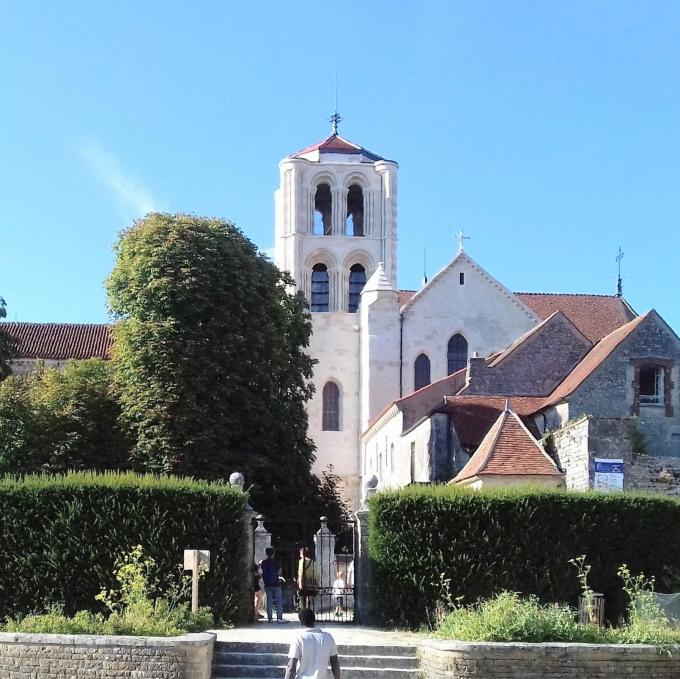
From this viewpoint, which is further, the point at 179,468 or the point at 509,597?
the point at 179,468

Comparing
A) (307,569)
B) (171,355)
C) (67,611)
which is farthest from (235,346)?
(67,611)

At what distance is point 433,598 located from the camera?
22.7 metres

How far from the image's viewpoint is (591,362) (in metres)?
40.2

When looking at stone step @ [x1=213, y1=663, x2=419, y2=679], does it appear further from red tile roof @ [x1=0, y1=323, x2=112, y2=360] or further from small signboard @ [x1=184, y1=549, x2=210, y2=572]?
red tile roof @ [x1=0, y1=323, x2=112, y2=360]

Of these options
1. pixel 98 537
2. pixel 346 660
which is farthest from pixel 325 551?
pixel 346 660

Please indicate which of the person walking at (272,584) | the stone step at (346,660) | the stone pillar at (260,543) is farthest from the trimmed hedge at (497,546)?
the stone pillar at (260,543)

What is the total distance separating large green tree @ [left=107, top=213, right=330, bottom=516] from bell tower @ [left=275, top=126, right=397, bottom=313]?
2242 centimetres

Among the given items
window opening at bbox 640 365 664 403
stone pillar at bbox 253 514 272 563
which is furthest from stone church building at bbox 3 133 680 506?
stone pillar at bbox 253 514 272 563

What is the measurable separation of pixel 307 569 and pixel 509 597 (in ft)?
23.3

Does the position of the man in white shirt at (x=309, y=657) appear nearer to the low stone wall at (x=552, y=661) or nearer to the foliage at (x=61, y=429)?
the low stone wall at (x=552, y=661)

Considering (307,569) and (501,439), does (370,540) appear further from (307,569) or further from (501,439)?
(501,439)

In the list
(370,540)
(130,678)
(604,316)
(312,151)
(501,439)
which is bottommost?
(130,678)

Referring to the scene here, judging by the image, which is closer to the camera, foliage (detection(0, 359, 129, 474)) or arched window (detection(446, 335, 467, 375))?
foliage (detection(0, 359, 129, 474))

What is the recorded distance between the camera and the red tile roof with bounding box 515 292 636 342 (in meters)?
62.1
